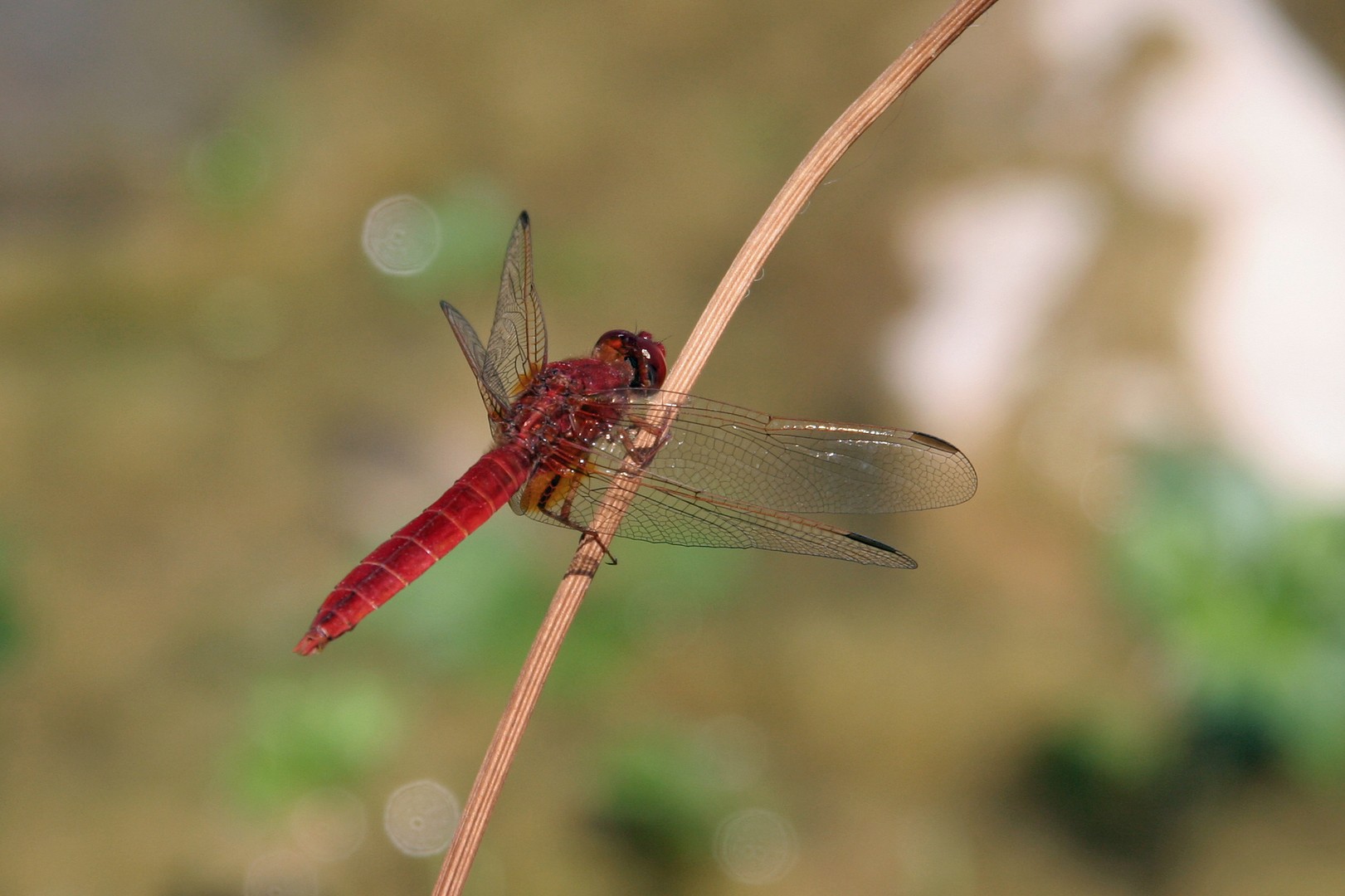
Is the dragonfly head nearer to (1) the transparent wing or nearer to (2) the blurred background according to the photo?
(1) the transparent wing

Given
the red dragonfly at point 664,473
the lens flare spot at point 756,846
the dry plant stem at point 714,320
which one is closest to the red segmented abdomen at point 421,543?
the red dragonfly at point 664,473

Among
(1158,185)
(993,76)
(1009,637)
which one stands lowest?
(1009,637)

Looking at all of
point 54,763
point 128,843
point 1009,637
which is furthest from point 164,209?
point 1009,637

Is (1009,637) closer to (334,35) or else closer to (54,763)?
(54,763)

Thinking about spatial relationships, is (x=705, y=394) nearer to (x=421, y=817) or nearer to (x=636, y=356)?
(x=636, y=356)

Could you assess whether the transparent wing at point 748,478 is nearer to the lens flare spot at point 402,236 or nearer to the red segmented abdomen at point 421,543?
the red segmented abdomen at point 421,543

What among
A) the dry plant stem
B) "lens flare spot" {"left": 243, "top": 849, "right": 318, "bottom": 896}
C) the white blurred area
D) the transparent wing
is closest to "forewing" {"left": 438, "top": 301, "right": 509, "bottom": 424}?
the transparent wing

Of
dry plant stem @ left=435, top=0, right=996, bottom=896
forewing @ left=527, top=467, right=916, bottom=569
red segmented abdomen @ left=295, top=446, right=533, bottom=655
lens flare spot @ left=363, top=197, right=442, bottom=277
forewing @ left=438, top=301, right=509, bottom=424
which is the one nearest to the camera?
dry plant stem @ left=435, top=0, right=996, bottom=896
